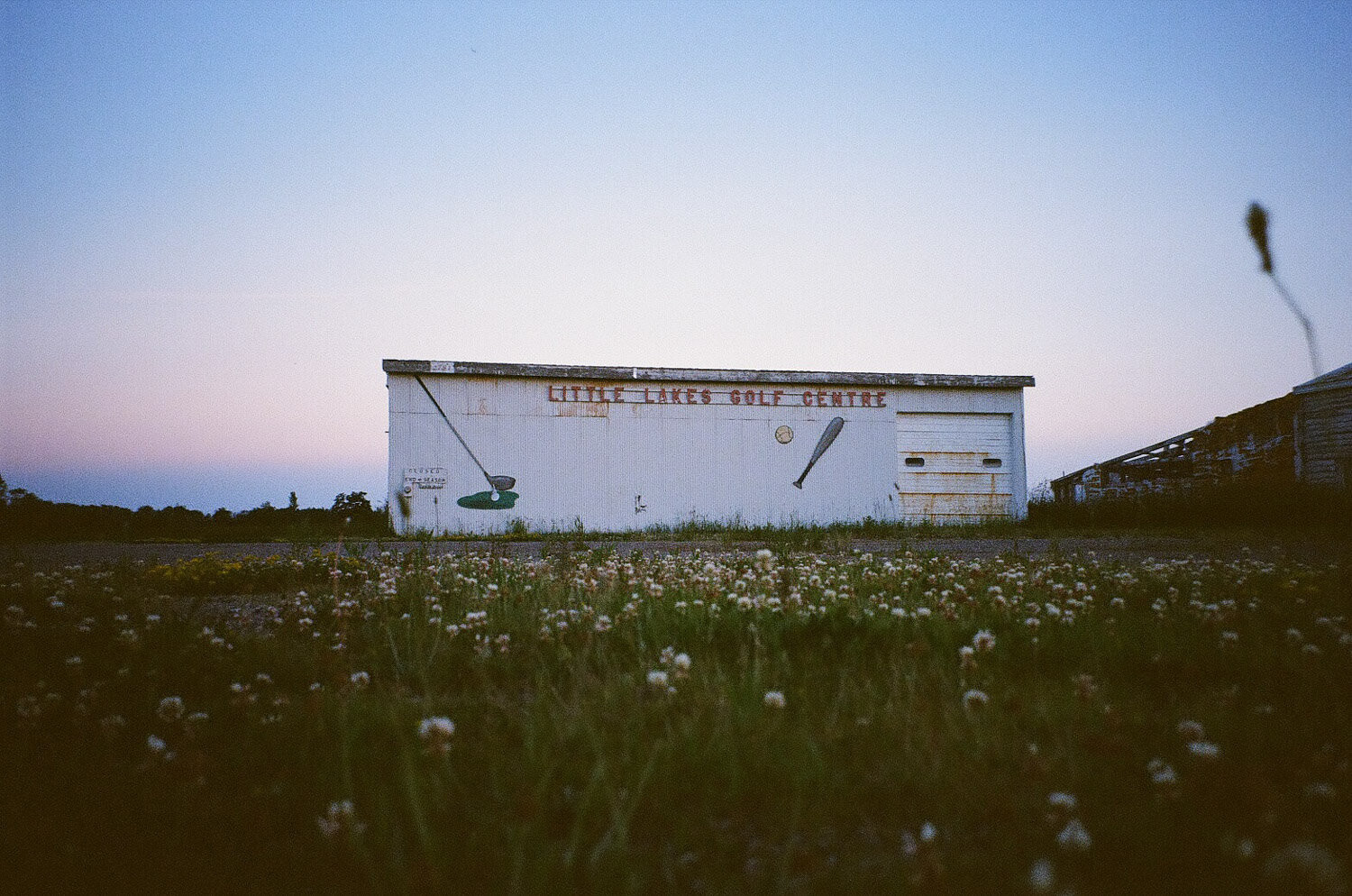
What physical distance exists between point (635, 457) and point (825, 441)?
4565mm

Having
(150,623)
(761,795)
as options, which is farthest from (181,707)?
(761,795)

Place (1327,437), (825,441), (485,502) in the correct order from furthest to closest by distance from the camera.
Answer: (825,441) → (1327,437) → (485,502)

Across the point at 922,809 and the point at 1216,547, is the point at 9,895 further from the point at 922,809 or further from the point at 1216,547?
the point at 1216,547

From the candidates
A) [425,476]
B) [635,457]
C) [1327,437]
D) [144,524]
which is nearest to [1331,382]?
[1327,437]

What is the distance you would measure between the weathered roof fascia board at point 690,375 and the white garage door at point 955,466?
847mm

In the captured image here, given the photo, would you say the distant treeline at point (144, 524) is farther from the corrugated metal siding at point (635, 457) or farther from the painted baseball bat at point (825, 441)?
the painted baseball bat at point (825, 441)

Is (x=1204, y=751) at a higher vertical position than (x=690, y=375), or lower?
lower

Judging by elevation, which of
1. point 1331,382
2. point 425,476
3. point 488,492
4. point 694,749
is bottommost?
point 694,749

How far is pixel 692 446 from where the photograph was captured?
1702 cm

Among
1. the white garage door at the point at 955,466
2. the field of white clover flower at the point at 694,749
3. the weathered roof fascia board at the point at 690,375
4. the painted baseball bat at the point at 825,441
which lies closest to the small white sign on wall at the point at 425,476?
the weathered roof fascia board at the point at 690,375

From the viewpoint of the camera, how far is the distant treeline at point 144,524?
1455cm

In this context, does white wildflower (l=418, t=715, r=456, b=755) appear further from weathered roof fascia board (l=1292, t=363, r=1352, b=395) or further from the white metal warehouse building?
weathered roof fascia board (l=1292, t=363, r=1352, b=395)

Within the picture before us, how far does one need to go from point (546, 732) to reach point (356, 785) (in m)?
0.53

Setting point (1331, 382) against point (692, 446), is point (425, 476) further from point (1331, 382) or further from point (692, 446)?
point (1331, 382)
